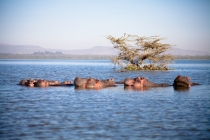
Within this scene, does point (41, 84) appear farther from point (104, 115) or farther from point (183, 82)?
point (104, 115)

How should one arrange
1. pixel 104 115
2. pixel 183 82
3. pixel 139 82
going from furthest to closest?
1. pixel 139 82
2. pixel 183 82
3. pixel 104 115

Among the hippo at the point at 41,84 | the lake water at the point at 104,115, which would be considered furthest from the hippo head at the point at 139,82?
the hippo at the point at 41,84

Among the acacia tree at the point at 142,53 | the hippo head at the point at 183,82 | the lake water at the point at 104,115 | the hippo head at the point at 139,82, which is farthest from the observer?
the acacia tree at the point at 142,53

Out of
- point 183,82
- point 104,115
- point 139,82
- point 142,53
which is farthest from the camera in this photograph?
point 142,53

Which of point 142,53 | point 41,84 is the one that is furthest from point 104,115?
point 142,53

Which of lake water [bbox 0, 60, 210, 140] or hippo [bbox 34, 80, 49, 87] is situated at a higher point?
hippo [bbox 34, 80, 49, 87]

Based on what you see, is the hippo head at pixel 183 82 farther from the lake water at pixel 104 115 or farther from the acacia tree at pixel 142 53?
the acacia tree at pixel 142 53

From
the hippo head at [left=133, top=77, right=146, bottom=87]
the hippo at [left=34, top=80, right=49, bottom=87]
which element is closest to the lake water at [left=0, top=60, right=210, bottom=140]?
the hippo head at [left=133, top=77, right=146, bottom=87]

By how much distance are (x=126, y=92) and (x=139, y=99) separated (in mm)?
3190

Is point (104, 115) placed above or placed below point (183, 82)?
below

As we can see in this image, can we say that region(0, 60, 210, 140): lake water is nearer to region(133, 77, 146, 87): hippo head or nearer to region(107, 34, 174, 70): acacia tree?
region(133, 77, 146, 87): hippo head

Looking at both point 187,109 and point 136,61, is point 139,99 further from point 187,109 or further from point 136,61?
point 136,61

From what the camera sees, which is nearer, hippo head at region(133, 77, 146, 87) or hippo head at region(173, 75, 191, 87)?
hippo head at region(173, 75, 191, 87)

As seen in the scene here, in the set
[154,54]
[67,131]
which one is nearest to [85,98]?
[67,131]
